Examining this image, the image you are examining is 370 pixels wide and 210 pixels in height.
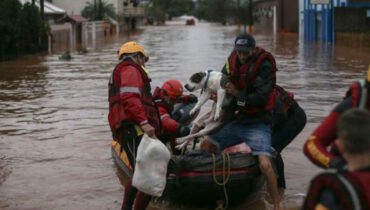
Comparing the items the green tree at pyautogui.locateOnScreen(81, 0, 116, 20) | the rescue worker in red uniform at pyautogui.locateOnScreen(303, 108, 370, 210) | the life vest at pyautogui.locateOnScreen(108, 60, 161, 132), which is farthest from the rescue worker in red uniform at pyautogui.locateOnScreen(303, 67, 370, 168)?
the green tree at pyautogui.locateOnScreen(81, 0, 116, 20)

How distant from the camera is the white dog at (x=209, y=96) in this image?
22.0ft

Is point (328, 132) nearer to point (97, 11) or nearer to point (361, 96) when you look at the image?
point (361, 96)

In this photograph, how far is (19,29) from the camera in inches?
1240

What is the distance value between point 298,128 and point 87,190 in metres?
2.54

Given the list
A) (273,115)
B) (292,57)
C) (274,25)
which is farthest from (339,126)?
(274,25)

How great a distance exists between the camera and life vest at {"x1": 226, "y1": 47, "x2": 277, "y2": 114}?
6.40 metres

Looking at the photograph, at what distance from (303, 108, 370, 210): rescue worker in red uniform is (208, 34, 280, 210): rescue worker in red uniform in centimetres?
317

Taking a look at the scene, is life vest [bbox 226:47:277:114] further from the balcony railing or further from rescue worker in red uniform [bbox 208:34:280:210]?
the balcony railing

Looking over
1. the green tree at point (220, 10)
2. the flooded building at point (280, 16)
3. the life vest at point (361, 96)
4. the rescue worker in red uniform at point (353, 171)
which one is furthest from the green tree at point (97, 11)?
the rescue worker in red uniform at point (353, 171)

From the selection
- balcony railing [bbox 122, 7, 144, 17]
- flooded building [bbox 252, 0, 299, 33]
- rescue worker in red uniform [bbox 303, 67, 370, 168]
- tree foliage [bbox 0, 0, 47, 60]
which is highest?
balcony railing [bbox 122, 7, 144, 17]

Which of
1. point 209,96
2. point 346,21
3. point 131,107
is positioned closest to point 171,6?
point 346,21

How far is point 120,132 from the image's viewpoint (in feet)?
20.5

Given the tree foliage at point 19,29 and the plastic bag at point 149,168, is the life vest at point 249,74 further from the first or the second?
the tree foliage at point 19,29

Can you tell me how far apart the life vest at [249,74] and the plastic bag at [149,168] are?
1.10m
